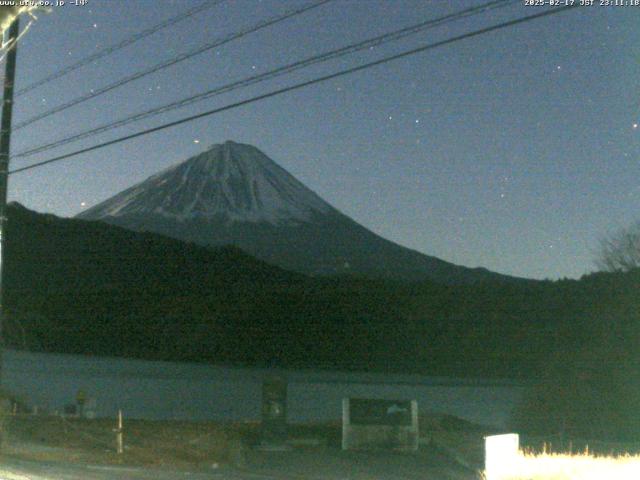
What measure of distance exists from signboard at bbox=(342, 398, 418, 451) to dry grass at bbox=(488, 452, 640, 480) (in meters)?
4.13

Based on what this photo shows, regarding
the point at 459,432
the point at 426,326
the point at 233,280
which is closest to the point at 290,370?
the point at 426,326

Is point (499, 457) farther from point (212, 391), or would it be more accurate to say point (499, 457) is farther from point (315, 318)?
point (315, 318)

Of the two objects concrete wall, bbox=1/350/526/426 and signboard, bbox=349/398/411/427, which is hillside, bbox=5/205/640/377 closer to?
concrete wall, bbox=1/350/526/426

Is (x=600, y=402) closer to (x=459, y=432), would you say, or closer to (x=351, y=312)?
(x=459, y=432)

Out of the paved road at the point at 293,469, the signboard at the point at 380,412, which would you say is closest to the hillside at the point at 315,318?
the signboard at the point at 380,412

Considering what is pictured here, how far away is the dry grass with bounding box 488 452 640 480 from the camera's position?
1290 centimetres

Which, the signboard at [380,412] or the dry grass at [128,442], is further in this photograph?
the signboard at [380,412]

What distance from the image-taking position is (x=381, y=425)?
19.1m

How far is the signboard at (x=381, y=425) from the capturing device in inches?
738

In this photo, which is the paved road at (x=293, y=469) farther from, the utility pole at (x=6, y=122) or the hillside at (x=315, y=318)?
the hillside at (x=315, y=318)

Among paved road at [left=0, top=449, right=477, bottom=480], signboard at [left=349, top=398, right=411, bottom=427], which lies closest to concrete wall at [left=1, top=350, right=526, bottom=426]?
signboard at [left=349, top=398, right=411, bottom=427]

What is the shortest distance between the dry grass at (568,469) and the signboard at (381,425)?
4.13 m

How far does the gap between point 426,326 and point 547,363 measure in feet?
36.7

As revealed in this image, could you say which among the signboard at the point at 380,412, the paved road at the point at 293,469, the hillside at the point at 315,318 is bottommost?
the paved road at the point at 293,469
